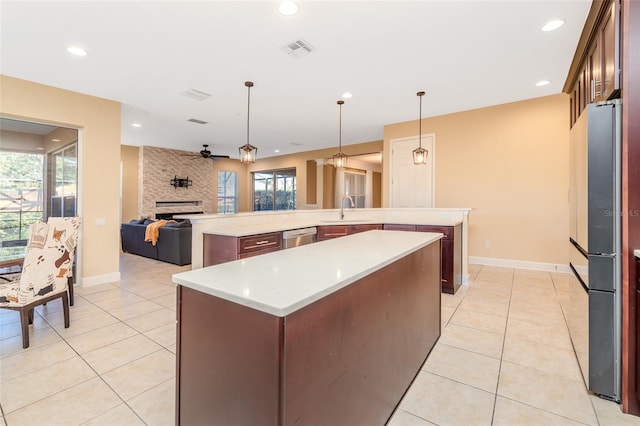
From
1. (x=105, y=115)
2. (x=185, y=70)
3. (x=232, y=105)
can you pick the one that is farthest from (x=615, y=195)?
(x=105, y=115)

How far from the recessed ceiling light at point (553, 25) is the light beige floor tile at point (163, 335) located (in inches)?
178

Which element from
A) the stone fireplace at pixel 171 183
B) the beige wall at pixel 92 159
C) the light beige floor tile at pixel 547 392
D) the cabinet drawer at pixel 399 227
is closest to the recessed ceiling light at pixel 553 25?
the cabinet drawer at pixel 399 227

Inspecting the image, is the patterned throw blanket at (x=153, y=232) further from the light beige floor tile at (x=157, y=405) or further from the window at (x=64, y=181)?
the light beige floor tile at (x=157, y=405)

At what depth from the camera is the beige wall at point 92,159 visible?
3.85 m

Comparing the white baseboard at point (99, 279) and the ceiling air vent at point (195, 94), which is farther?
the ceiling air vent at point (195, 94)

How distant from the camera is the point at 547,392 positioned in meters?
1.85

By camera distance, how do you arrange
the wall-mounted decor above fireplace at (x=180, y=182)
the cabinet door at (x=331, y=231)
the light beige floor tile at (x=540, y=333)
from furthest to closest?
1. the wall-mounted decor above fireplace at (x=180, y=182)
2. the cabinet door at (x=331, y=231)
3. the light beige floor tile at (x=540, y=333)

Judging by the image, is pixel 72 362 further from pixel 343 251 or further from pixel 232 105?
pixel 232 105

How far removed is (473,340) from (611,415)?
0.94m

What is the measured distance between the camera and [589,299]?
1792 millimetres

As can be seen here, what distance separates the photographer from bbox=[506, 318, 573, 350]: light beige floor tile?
2.47 metres

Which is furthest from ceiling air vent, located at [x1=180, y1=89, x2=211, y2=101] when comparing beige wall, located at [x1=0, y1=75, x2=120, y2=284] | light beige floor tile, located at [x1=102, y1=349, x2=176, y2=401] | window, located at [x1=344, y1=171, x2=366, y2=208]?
window, located at [x1=344, y1=171, x2=366, y2=208]

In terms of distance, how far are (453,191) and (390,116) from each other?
1.89 meters

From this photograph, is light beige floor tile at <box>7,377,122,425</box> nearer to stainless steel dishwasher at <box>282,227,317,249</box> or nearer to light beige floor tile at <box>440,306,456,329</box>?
stainless steel dishwasher at <box>282,227,317,249</box>
